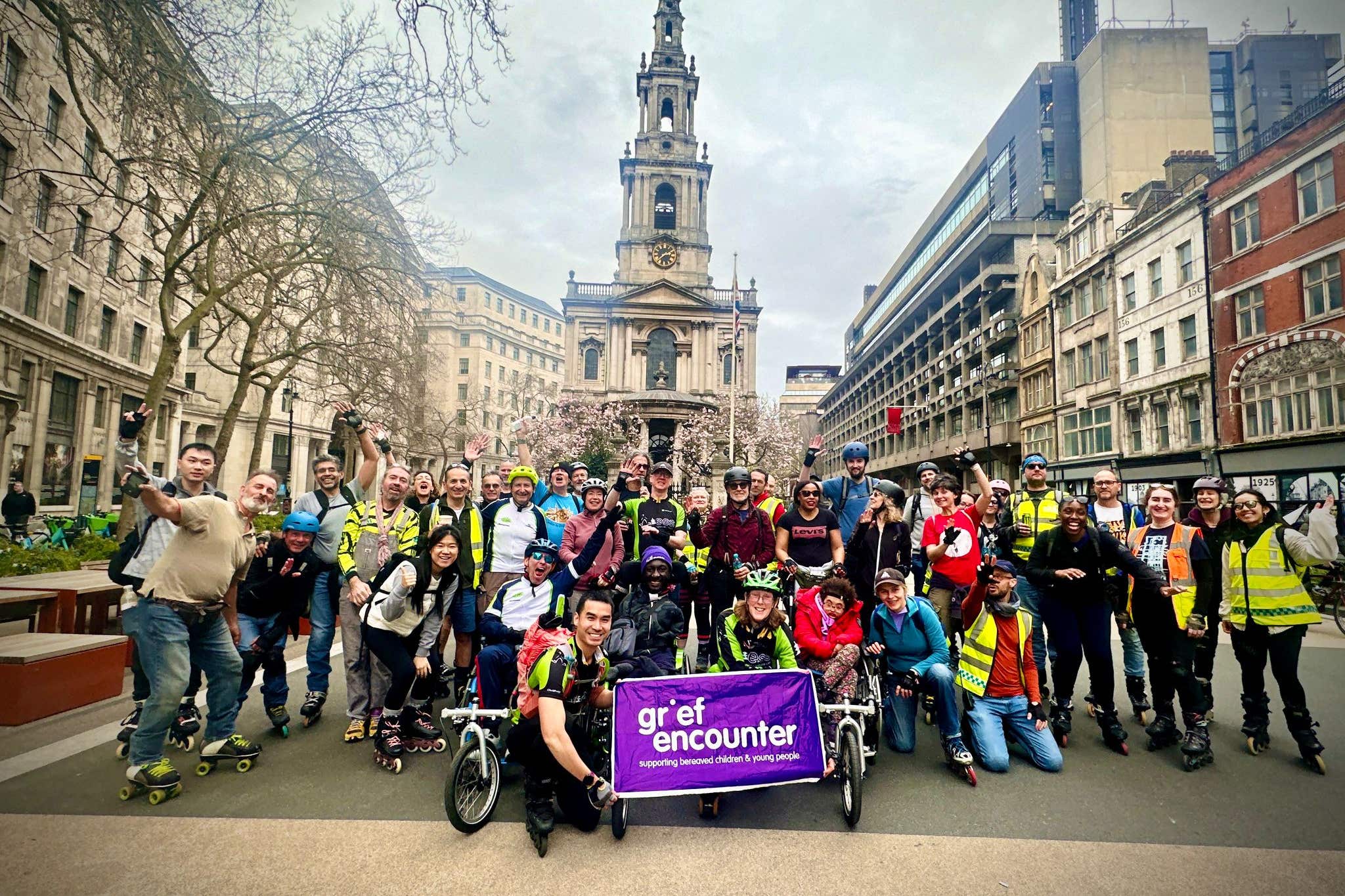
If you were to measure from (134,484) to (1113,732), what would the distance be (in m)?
7.17

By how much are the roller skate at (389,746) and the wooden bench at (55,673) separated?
10.2 ft

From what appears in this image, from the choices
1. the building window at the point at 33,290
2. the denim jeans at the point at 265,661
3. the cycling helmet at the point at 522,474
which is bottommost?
the denim jeans at the point at 265,661

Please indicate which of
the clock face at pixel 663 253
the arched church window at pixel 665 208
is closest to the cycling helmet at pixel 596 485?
the clock face at pixel 663 253

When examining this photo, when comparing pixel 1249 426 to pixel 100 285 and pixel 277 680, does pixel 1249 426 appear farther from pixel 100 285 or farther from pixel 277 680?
pixel 100 285

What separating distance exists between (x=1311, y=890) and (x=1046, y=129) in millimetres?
48640

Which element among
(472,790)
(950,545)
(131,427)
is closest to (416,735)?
A: (472,790)

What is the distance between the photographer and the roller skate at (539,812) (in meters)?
3.37

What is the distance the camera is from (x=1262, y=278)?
12.2m

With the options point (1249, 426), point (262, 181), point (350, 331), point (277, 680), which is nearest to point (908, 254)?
point (1249, 426)

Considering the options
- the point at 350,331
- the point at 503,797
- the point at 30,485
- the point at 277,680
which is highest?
the point at 350,331

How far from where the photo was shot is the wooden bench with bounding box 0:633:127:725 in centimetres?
498

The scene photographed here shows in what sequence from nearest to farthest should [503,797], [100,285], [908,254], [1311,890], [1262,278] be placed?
1. [1311,890]
2. [503,797]
3. [100,285]
4. [1262,278]
5. [908,254]

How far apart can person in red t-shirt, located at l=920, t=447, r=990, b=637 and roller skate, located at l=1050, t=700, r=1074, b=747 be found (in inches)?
43.9

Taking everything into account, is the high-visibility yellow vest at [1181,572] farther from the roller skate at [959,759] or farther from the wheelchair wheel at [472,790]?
the wheelchair wheel at [472,790]
